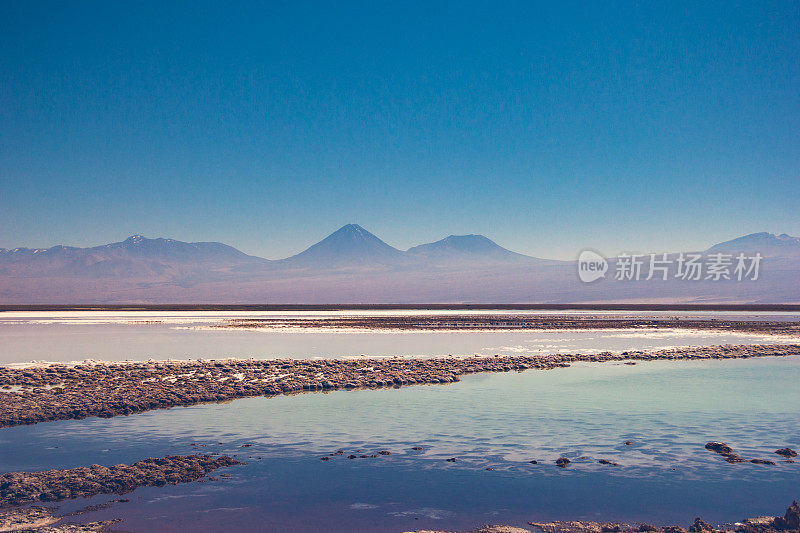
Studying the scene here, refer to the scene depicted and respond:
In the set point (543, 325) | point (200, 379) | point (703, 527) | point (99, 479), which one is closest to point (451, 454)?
point (703, 527)

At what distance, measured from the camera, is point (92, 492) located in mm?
9766

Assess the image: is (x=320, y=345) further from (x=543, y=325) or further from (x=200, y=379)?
(x=543, y=325)

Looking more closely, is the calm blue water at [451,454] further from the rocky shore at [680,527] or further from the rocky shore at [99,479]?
the rocky shore at [99,479]

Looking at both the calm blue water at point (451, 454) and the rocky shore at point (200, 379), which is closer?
the calm blue water at point (451, 454)

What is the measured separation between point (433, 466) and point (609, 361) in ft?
60.1

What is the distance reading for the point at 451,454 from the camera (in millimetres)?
12094

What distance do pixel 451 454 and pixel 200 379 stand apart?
11474 millimetres

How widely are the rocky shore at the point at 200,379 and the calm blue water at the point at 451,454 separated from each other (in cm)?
103

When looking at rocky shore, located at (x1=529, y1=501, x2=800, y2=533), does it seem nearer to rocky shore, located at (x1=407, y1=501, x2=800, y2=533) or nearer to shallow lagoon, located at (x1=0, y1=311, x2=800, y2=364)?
rocky shore, located at (x1=407, y1=501, x2=800, y2=533)

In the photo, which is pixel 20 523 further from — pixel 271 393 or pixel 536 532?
pixel 271 393

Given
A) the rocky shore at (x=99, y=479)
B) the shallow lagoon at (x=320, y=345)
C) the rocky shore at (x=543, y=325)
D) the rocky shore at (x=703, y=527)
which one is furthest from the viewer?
the rocky shore at (x=543, y=325)

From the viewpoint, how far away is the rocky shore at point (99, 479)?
376 inches

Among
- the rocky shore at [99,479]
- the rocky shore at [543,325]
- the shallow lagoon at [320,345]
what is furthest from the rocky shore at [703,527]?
the rocky shore at [543,325]

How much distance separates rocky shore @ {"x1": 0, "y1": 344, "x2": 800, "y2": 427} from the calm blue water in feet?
3.38
